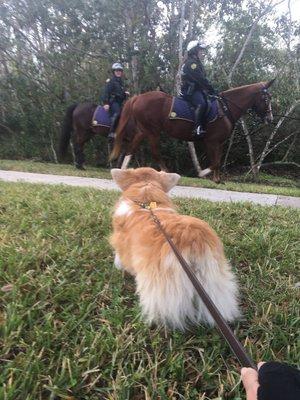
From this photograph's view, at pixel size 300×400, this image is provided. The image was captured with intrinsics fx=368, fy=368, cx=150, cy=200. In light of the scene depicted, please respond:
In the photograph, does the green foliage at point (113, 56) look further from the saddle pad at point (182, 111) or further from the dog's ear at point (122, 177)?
the dog's ear at point (122, 177)

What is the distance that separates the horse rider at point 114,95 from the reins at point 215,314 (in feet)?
26.6

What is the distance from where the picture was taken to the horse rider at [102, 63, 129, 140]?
1011 cm

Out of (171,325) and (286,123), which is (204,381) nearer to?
(171,325)

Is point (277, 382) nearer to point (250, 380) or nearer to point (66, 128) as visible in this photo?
point (250, 380)

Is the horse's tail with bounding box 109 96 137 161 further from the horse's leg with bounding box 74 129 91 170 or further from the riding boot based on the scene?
the horse's leg with bounding box 74 129 91 170

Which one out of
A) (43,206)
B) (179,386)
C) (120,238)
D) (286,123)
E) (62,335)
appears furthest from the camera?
(286,123)

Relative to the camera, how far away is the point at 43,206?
416 centimetres

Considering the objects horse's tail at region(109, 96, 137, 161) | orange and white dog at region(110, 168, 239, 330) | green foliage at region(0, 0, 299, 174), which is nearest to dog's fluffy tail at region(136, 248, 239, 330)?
orange and white dog at region(110, 168, 239, 330)

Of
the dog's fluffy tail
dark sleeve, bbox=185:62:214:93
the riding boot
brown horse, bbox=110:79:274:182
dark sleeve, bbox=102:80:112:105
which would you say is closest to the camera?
the dog's fluffy tail

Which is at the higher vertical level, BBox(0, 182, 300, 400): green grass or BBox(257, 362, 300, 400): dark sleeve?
BBox(257, 362, 300, 400): dark sleeve

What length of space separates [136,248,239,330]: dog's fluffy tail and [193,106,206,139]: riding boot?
21.1 ft

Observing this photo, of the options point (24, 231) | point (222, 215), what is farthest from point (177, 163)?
point (24, 231)

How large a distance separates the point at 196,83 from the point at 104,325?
6.93m

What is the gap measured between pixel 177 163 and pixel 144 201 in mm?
10509
